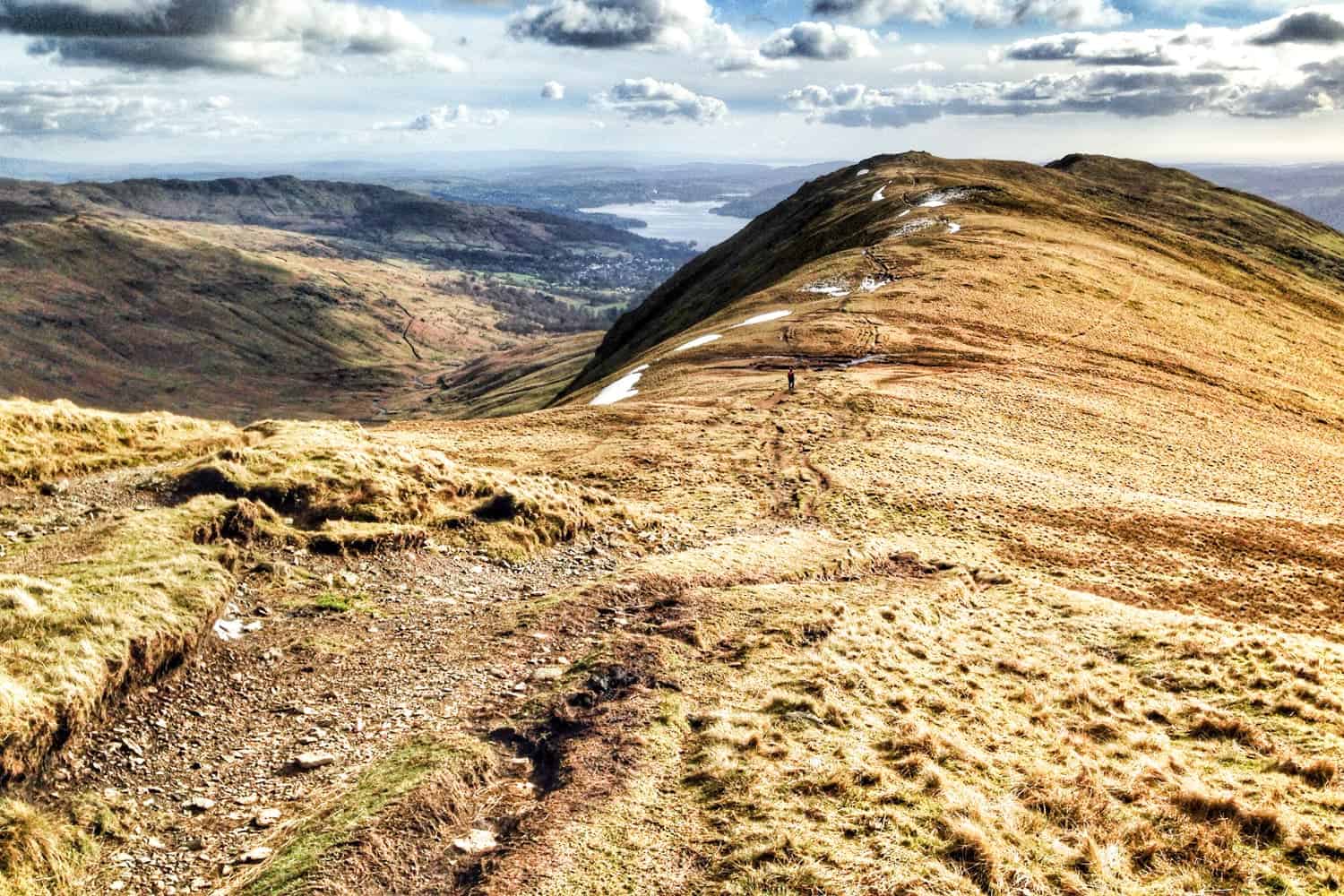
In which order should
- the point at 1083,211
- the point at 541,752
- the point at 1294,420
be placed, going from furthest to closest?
1. the point at 1083,211
2. the point at 1294,420
3. the point at 541,752

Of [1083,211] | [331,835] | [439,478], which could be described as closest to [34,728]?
[331,835]

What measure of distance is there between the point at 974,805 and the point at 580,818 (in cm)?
616

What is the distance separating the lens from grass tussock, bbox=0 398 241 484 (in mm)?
19828

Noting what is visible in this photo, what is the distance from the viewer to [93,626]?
12.7 meters

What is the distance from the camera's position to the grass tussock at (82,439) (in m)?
19.8

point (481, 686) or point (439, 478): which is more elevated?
point (439, 478)

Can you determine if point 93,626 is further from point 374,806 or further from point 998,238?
point 998,238

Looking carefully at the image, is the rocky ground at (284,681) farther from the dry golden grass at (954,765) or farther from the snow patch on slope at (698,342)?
the snow patch on slope at (698,342)

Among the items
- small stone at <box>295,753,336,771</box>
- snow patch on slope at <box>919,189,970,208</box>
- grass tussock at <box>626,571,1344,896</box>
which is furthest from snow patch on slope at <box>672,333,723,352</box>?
snow patch on slope at <box>919,189,970,208</box>

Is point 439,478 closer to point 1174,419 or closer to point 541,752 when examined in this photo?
point 541,752

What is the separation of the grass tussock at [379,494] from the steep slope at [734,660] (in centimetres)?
13

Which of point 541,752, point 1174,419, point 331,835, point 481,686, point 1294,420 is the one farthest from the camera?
point 1294,420

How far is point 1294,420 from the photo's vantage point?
4406cm

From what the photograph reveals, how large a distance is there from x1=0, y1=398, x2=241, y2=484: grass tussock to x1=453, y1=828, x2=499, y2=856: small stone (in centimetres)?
1735
